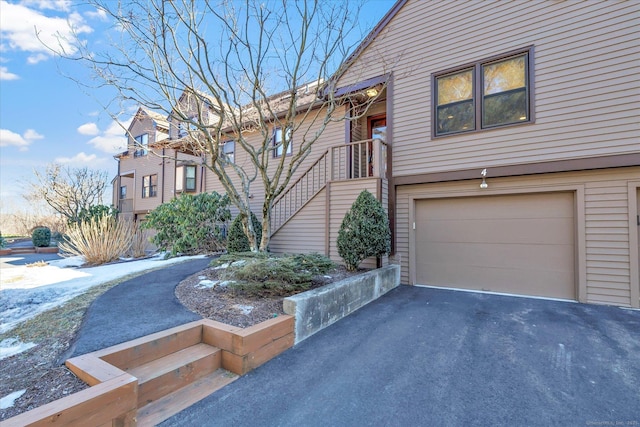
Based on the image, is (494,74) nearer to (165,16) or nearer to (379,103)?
(379,103)

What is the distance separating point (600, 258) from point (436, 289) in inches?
103

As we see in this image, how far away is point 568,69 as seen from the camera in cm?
521

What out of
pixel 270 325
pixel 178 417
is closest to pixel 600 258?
pixel 270 325

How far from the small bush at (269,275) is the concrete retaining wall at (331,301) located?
1.06 feet

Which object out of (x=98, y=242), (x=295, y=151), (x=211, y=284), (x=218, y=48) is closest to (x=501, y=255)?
(x=211, y=284)

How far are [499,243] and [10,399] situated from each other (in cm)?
660

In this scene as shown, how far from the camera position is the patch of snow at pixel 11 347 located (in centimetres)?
256

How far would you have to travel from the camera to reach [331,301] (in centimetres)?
405

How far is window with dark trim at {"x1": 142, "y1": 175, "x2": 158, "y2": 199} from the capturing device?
16.1 metres

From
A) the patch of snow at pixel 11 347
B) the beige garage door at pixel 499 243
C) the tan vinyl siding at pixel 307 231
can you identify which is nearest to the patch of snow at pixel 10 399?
the patch of snow at pixel 11 347

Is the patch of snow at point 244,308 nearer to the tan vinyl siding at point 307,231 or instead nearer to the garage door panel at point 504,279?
the tan vinyl siding at point 307,231

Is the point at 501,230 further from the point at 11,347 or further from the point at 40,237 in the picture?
the point at 40,237

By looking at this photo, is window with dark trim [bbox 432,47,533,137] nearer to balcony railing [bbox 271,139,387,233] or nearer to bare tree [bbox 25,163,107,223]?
balcony railing [bbox 271,139,387,233]

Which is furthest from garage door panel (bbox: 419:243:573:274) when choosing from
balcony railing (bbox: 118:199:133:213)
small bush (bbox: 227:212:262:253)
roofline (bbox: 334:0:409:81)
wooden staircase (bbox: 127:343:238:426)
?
balcony railing (bbox: 118:199:133:213)
